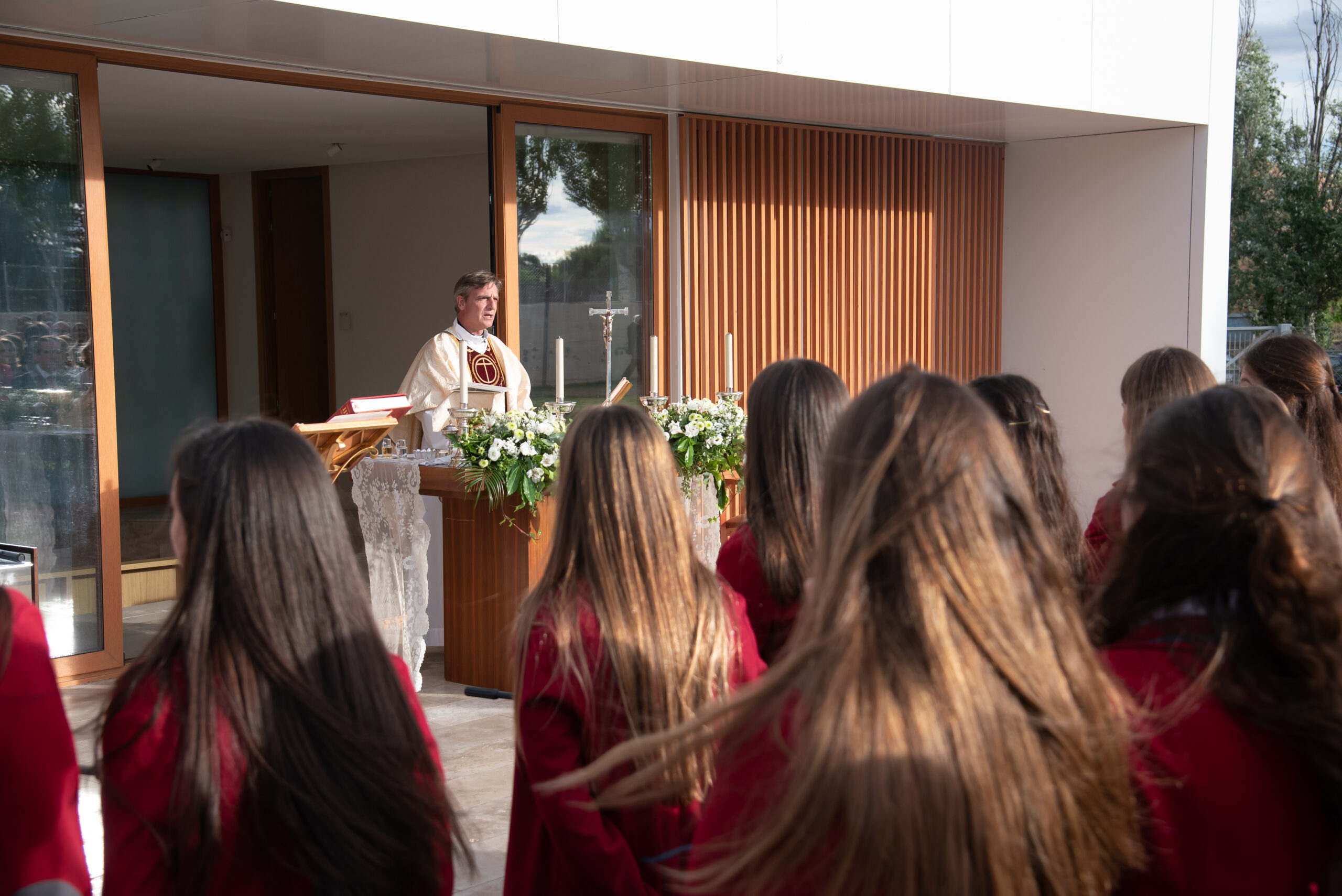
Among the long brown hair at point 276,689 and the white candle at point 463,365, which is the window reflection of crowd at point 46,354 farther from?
the long brown hair at point 276,689

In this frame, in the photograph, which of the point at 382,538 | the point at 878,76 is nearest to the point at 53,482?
the point at 382,538

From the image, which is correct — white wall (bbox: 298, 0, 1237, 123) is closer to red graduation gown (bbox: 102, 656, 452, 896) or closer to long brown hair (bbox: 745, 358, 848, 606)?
long brown hair (bbox: 745, 358, 848, 606)

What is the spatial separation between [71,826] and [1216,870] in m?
1.29

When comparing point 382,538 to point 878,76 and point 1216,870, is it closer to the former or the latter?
point 878,76

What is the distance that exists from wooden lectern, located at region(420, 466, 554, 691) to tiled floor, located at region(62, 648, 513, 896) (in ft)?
0.58

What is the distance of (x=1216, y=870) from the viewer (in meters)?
1.16

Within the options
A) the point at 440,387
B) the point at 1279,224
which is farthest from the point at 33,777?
the point at 1279,224

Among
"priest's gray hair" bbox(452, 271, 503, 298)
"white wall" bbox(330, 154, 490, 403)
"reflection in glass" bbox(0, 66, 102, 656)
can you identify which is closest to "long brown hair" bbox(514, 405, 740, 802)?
"reflection in glass" bbox(0, 66, 102, 656)

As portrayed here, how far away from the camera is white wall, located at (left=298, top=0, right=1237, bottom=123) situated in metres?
5.30

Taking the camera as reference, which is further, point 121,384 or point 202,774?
point 121,384

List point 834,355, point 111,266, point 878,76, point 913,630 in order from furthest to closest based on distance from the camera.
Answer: point 111,266 < point 834,355 < point 878,76 < point 913,630

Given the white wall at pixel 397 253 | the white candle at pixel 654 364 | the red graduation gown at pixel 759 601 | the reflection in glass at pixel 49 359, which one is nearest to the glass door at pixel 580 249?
the white candle at pixel 654 364

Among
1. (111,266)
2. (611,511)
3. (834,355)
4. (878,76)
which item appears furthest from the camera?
(111,266)

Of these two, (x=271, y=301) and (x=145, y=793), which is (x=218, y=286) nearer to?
(x=271, y=301)
